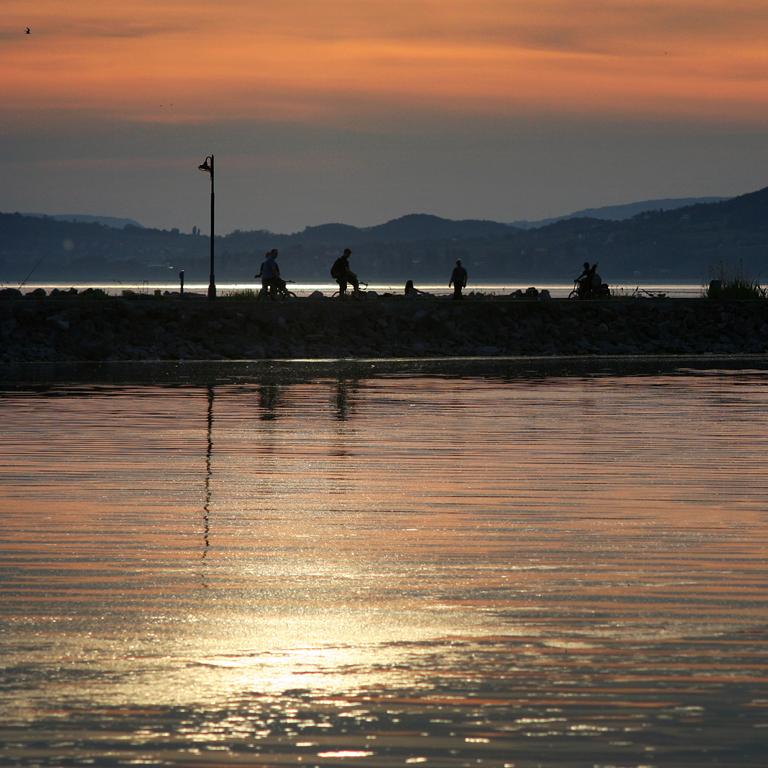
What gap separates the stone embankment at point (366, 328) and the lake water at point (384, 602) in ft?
74.5

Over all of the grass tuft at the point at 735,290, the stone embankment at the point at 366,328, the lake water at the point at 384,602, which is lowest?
the lake water at the point at 384,602

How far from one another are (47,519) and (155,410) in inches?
410

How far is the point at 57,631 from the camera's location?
7074mm

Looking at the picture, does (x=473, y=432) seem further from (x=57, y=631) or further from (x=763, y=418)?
(x=57, y=631)

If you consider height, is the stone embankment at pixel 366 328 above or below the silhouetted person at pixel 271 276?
below

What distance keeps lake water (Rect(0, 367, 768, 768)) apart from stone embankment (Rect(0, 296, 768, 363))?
22.7 meters

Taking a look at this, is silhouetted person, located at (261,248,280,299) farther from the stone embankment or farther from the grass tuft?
the grass tuft

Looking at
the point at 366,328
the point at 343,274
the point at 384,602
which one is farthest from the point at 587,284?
the point at 384,602

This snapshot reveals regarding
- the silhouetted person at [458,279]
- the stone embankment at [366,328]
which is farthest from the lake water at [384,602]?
the silhouetted person at [458,279]

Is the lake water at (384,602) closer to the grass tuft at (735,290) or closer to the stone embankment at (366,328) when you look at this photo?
the stone embankment at (366,328)

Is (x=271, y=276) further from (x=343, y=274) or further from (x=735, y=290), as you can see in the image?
(x=735, y=290)

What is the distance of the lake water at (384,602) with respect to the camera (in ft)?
18.0

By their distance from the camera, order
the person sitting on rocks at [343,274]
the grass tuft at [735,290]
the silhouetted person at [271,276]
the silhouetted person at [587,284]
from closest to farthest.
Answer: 1. the silhouetted person at [271,276]
2. the person sitting on rocks at [343,274]
3. the silhouetted person at [587,284]
4. the grass tuft at [735,290]

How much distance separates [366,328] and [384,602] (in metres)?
34.8
